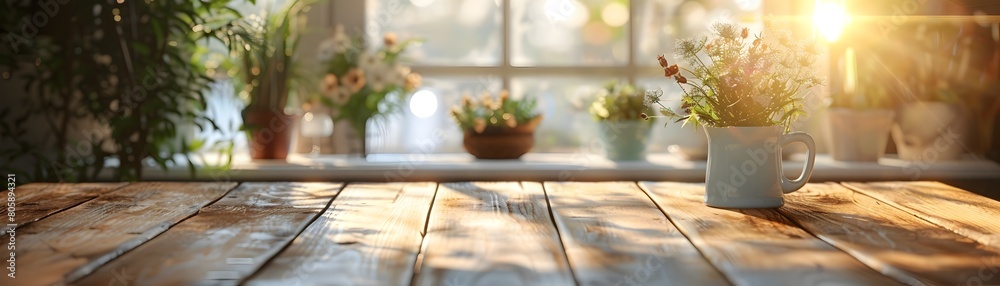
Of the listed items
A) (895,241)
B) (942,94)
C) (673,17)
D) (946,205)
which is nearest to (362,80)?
(673,17)

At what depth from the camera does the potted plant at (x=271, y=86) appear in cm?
319

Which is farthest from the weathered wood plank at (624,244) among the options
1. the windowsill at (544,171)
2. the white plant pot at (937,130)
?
the white plant pot at (937,130)

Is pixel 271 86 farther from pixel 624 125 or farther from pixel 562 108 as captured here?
pixel 624 125

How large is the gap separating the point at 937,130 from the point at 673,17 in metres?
0.93

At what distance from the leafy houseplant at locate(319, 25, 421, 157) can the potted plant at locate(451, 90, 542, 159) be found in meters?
0.23

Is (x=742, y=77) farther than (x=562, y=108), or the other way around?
(x=562, y=108)

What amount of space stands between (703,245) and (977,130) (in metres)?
2.44

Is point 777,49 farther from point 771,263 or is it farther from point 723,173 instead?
point 771,263

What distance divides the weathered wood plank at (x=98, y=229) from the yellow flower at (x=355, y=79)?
56.8 inches

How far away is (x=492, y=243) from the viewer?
1.15 m

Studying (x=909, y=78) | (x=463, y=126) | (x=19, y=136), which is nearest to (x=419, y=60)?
(x=463, y=126)

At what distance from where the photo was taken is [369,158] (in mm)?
3301

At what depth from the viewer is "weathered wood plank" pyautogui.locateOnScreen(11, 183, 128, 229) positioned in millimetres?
1411

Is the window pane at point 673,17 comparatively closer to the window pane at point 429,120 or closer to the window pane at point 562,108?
the window pane at point 562,108
